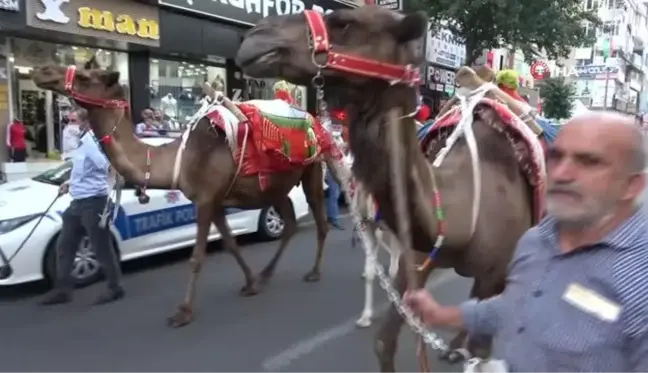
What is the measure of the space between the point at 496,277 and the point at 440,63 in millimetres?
26206

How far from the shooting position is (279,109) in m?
7.29

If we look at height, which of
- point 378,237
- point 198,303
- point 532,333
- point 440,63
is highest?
point 440,63

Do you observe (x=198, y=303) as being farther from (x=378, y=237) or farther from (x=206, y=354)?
(x=378, y=237)

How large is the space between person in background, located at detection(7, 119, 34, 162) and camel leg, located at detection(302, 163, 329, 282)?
8.31 meters

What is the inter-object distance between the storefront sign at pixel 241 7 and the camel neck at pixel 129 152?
11.0m

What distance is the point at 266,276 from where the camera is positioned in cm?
748

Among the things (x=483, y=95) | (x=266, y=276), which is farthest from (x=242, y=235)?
(x=483, y=95)

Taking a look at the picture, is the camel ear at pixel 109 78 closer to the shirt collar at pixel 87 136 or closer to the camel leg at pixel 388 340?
the shirt collar at pixel 87 136

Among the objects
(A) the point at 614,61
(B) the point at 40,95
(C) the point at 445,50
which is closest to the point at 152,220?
(B) the point at 40,95

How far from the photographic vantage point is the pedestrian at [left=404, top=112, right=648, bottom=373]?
163 cm

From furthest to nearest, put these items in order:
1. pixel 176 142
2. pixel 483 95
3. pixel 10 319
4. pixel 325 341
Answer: pixel 176 142, pixel 10 319, pixel 325 341, pixel 483 95

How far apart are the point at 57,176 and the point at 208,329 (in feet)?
10.4

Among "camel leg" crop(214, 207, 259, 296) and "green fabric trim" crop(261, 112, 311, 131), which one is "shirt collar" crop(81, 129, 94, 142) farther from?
"green fabric trim" crop(261, 112, 311, 131)

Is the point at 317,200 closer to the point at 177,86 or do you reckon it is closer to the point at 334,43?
the point at 334,43
